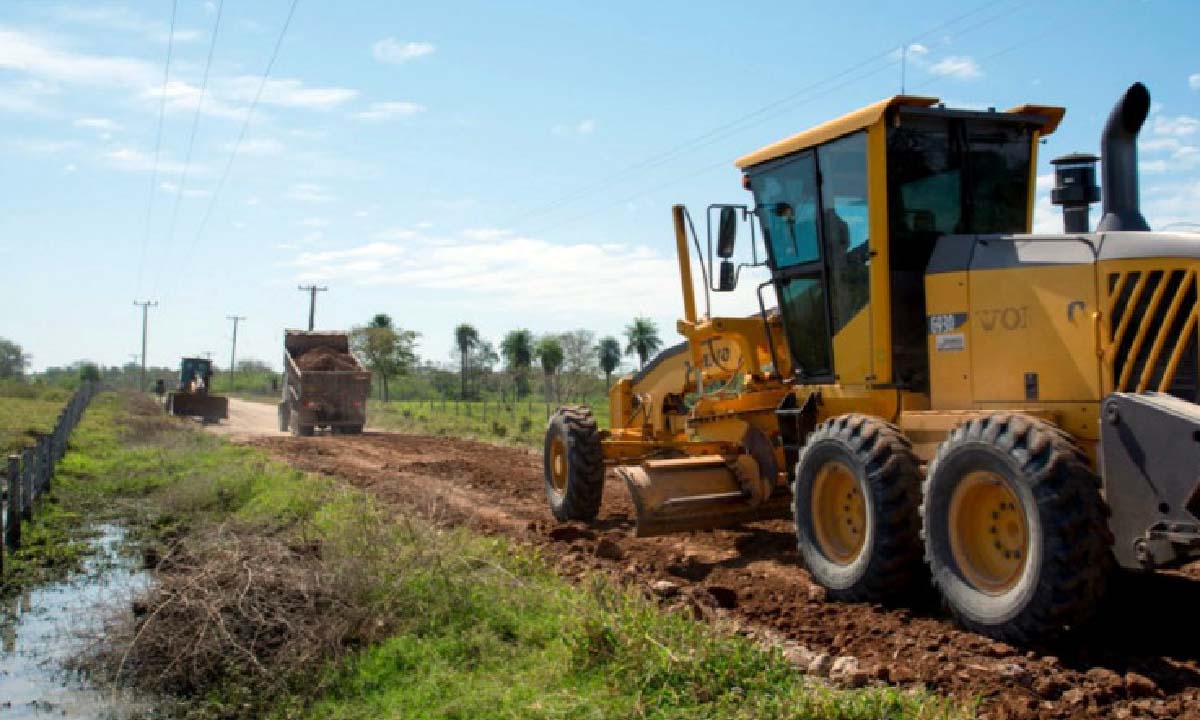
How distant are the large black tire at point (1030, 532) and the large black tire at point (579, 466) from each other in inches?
184

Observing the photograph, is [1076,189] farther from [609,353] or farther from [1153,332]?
[609,353]

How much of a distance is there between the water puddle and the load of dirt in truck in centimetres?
1738

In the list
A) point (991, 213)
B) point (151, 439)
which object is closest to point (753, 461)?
point (991, 213)

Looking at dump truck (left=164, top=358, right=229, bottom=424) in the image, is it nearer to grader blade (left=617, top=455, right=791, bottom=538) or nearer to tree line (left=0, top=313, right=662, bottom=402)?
tree line (left=0, top=313, right=662, bottom=402)

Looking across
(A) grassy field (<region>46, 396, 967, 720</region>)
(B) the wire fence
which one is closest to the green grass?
(B) the wire fence

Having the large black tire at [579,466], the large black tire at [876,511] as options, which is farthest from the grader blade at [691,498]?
the large black tire at [876,511]

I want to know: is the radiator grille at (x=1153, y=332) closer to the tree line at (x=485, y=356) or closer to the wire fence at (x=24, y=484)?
the wire fence at (x=24, y=484)

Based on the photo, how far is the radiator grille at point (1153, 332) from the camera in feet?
17.2

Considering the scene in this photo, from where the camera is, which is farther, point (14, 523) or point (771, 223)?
point (14, 523)

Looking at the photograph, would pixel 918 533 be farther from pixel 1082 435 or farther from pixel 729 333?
pixel 729 333

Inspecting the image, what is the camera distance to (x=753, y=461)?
834 centimetres

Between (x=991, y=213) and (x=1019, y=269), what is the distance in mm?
1319

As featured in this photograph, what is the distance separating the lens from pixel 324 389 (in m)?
27.5

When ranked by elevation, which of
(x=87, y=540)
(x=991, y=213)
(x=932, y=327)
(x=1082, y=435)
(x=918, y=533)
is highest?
(x=991, y=213)
